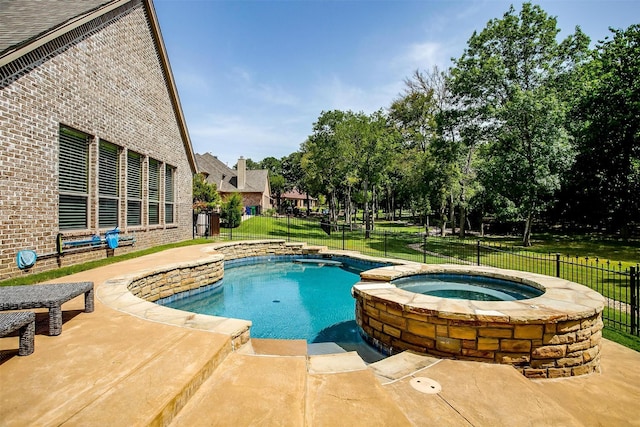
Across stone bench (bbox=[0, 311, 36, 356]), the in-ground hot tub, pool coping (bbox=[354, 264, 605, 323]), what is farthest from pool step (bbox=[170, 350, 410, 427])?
stone bench (bbox=[0, 311, 36, 356])

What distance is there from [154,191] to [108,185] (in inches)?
112

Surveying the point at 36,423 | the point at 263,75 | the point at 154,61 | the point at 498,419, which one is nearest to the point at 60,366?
the point at 36,423

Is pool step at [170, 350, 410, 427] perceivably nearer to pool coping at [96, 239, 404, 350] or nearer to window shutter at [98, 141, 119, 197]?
pool coping at [96, 239, 404, 350]

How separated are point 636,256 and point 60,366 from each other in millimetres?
20376

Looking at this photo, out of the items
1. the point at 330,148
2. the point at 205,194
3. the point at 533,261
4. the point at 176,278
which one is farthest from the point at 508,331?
the point at 205,194

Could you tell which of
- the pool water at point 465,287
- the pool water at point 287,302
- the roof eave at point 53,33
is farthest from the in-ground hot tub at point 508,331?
the roof eave at point 53,33

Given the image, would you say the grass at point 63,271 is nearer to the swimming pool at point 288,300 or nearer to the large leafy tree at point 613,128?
the swimming pool at point 288,300

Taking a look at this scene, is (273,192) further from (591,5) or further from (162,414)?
(162,414)

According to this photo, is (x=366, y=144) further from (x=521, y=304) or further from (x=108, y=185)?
(x=521, y=304)

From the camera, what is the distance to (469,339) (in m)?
3.56

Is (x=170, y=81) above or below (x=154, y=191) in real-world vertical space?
above

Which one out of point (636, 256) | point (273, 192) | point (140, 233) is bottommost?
point (636, 256)

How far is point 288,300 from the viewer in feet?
25.4

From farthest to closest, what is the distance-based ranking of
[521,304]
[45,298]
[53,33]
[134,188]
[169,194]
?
[169,194], [134,188], [53,33], [521,304], [45,298]
